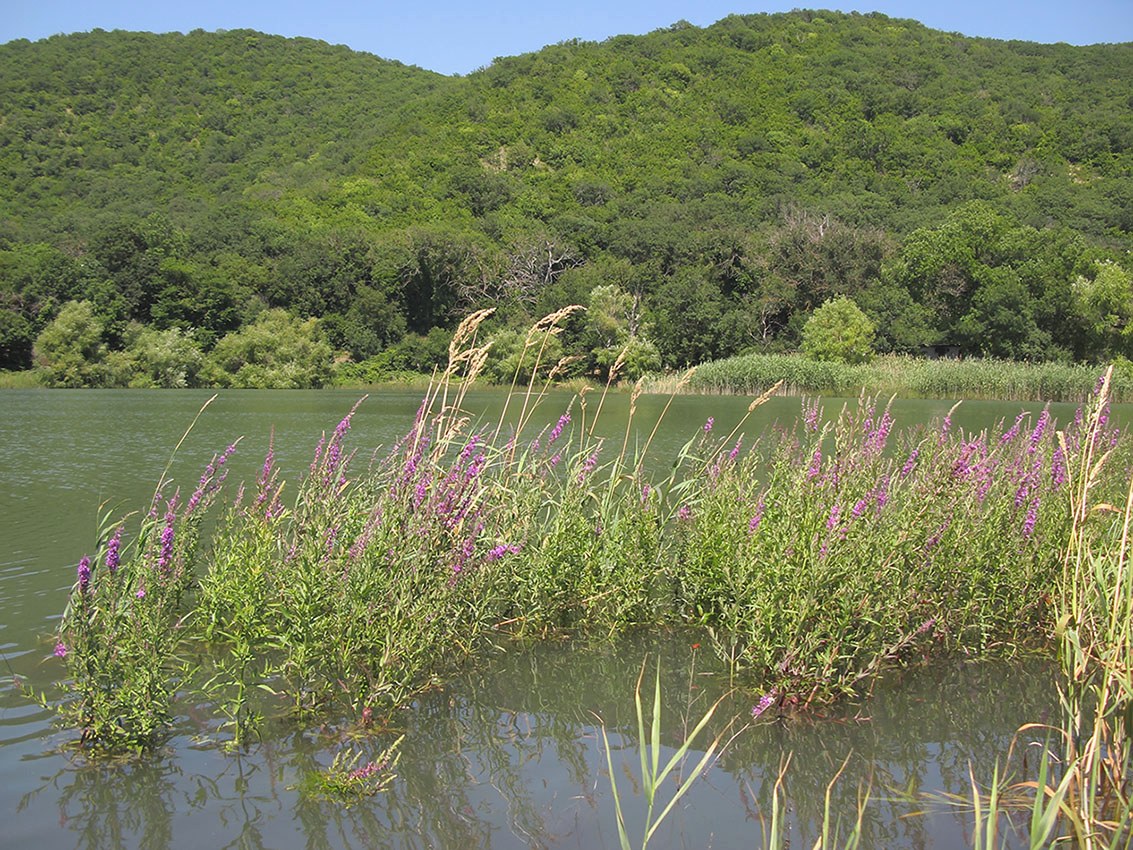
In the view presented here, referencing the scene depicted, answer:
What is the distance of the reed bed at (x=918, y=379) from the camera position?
28422 millimetres

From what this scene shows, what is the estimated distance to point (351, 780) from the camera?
296cm

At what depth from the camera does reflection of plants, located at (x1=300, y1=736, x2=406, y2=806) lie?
9.73ft

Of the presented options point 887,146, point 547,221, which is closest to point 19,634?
point 547,221

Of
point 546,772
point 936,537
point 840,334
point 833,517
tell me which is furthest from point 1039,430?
point 840,334

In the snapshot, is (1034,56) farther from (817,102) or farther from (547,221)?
(547,221)

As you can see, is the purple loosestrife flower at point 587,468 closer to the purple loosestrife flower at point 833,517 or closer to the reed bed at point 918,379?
the purple loosestrife flower at point 833,517

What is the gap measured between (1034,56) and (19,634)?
10330 centimetres

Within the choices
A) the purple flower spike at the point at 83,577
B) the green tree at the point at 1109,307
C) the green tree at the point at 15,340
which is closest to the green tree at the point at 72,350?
the green tree at the point at 15,340

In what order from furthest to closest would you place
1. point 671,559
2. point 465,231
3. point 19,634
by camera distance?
1. point 465,231
2. point 671,559
3. point 19,634

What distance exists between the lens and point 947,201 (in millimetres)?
61938

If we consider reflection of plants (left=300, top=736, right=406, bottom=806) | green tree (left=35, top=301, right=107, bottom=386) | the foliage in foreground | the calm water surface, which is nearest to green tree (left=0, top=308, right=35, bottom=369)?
green tree (left=35, top=301, right=107, bottom=386)

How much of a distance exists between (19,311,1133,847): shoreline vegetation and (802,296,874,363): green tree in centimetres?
3734

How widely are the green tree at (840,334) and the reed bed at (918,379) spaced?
4.54m

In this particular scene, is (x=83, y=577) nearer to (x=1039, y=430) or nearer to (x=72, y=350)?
(x=1039, y=430)
